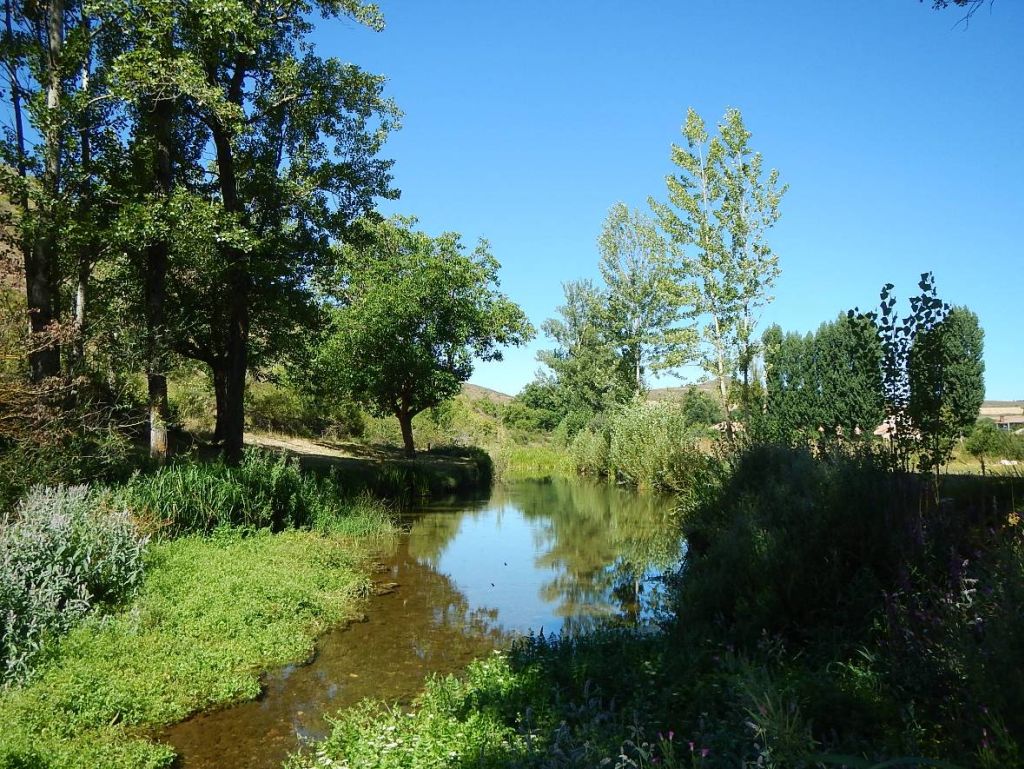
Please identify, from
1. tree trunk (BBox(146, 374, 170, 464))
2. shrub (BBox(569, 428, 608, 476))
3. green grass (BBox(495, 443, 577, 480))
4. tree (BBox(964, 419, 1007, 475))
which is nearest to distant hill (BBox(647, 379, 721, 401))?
shrub (BBox(569, 428, 608, 476))

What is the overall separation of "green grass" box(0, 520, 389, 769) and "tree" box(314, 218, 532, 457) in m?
12.4

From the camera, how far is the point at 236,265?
13.4 metres

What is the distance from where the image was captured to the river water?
5.09 m

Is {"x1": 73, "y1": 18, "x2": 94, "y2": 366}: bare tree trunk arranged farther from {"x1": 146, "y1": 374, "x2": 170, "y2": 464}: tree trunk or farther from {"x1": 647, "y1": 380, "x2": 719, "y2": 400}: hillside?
{"x1": 647, "y1": 380, "x2": 719, "y2": 400}: hillside

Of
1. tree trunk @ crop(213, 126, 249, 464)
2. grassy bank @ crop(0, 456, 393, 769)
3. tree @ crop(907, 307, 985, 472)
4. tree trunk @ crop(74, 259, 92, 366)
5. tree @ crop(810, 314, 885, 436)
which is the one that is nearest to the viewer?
grassy bank @ crop(0, 456, 393, 769)

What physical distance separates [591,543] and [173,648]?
897 centimetres

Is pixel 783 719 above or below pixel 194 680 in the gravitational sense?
above

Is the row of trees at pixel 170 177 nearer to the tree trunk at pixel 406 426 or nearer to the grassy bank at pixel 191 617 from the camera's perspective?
the grassy bank at pixel 191 617

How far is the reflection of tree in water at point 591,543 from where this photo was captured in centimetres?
895

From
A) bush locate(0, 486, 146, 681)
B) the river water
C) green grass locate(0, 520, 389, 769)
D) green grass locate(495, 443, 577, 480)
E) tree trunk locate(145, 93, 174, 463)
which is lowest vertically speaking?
green grass locate(495, 443, 577, 480)

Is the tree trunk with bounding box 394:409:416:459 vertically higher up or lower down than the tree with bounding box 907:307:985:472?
lower down

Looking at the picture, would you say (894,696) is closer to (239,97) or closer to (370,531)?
A: (370,531)

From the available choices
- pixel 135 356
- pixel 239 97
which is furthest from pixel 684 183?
pixel 135 356

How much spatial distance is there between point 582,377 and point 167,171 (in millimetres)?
35556
